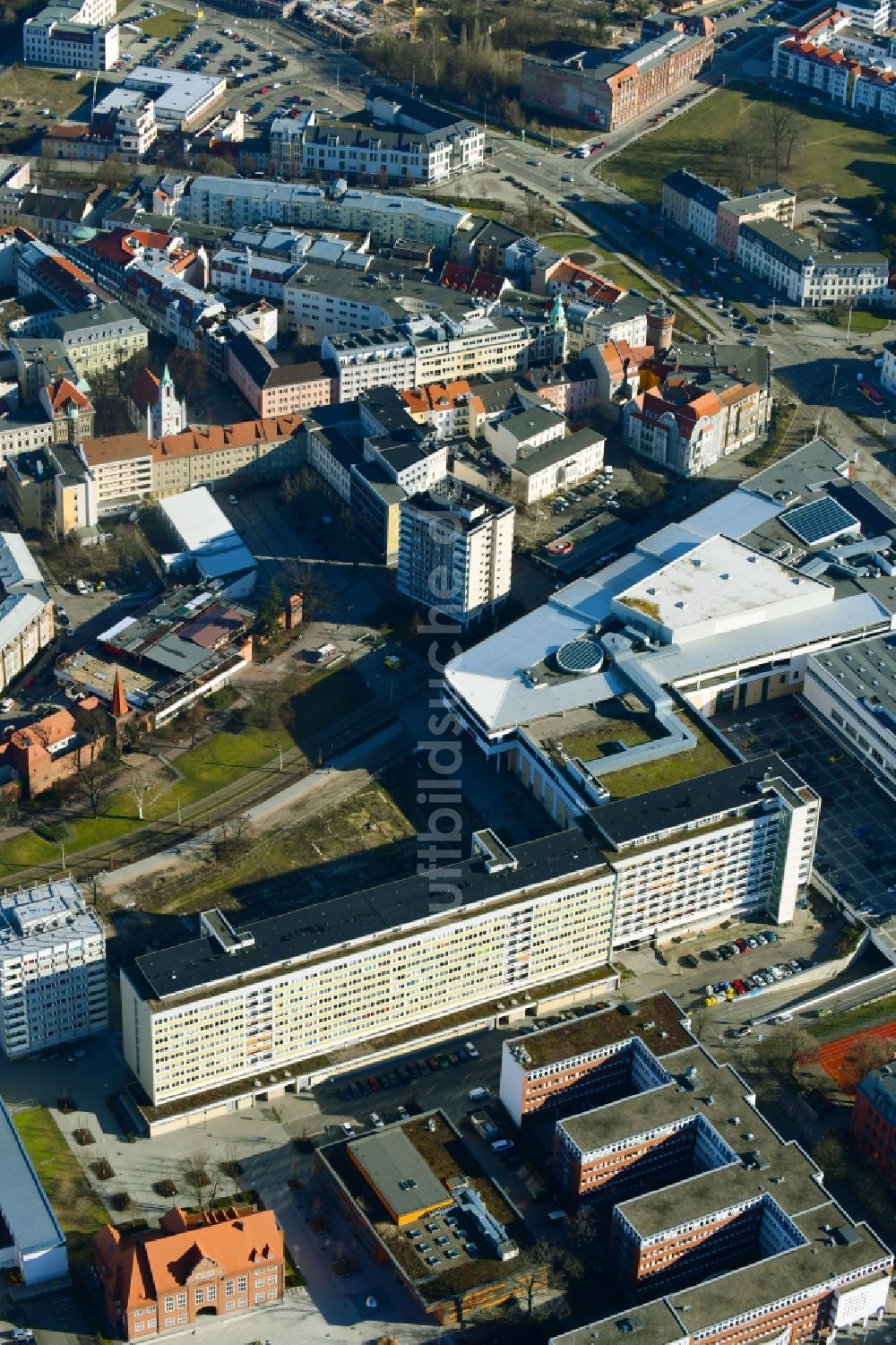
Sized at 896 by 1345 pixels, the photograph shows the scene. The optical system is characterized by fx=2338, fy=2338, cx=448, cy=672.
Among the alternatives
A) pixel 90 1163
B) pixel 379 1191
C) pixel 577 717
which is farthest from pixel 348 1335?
pixel 577 717

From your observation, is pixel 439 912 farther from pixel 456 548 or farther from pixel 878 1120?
pixel 456 548

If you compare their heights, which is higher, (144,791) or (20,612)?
(20,612)

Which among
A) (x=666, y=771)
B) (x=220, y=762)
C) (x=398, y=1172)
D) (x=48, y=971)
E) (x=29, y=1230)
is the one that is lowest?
(x=29, y=1230)

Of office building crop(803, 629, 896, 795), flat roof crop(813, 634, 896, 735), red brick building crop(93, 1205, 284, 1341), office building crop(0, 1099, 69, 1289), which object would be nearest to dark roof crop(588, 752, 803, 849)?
office building crop(803, 629, 896, 795)

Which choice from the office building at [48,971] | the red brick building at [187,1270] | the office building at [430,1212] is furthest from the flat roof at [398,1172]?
the office building at [48,971]

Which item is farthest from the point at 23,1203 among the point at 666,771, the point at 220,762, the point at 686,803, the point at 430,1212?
the point at 666,771

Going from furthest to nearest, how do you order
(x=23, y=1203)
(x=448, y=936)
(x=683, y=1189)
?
1. (x=448, y=936)
2. (x=23, y=1203)
3. (x=683, y=1189)
